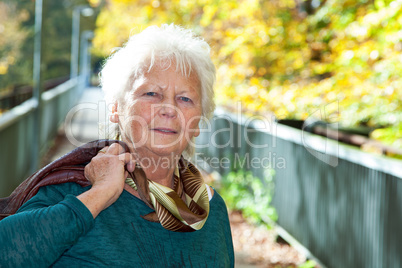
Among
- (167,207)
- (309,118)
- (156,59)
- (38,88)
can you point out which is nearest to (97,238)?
(167,207)

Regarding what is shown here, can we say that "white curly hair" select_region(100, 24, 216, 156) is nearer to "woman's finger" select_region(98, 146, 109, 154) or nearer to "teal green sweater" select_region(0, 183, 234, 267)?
"woman's finger" select_region(98, 146, 109, 154)

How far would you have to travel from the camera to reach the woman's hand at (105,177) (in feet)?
6.42

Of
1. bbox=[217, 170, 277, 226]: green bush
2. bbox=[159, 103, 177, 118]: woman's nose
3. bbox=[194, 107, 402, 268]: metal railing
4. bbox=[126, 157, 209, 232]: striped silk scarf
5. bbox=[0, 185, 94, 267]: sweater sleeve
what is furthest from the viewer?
bbox=[217, 170, 277, 226]: green bush

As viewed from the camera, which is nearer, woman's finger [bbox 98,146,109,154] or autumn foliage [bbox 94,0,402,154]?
woman's finger [bbox 98,146,109,154]

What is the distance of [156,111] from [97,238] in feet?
2.15

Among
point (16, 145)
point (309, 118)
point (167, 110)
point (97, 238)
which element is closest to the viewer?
point (97, 238)

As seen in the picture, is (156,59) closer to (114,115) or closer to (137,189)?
(114,115)

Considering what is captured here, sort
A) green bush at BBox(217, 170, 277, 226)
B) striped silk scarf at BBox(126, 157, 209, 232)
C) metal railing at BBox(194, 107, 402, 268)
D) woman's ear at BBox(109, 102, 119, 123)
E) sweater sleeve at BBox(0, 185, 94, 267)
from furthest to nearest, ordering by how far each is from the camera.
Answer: green bush at BBox(217, 170, 277, 226), metal railing at BBox(194, 107, 402, 268), woman's ear at BBox(109, 102, 119, 123), striped silk scarf at BBox(126, 157, 209, 232), sweater sleeve at BBox(0, 185, 94, 267)

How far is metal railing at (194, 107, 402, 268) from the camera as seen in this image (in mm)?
4750

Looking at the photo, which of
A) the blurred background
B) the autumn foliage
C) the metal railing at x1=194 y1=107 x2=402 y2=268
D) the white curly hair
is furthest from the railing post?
the white curly hair

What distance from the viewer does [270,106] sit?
1137 cm

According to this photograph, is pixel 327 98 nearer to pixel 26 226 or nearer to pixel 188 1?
pixel 188 1

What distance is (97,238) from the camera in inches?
79.7

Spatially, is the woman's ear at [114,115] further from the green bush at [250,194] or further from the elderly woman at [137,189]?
the green bush at [250,194]
